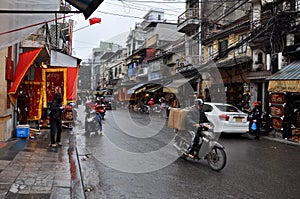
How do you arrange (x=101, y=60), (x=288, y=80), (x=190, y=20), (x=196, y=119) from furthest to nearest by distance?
1. (x=101, y=60)
2. (x=190, y=20)
3. (x=288, y=80)
4. (x=196, y=119)

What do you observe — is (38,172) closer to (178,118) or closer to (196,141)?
(196,141)

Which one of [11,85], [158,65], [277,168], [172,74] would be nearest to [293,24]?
[277,168]

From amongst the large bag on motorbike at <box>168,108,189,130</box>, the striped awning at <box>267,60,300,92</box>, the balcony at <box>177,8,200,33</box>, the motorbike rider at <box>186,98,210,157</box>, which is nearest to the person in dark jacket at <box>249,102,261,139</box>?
the striped awning at <box>267,60,300,92</box>

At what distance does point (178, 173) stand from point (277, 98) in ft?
29.6

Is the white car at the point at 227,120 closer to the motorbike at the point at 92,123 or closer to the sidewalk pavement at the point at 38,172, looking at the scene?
the motorbike at the point at 92,123

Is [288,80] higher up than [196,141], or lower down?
higher up

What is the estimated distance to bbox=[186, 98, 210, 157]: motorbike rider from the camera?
7754 mm

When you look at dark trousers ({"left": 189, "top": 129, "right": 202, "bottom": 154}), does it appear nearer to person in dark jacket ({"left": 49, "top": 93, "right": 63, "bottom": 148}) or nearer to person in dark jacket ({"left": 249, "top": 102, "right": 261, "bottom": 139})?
person in dark jacket ({"left": 49, "top": 93, "right": 63, "bottom": 148})

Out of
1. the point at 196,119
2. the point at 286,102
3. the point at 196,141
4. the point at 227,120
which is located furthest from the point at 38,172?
the point at 286,102

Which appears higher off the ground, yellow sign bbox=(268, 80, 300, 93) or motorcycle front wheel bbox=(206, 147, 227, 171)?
yellow sign bbox=(268, 80, 300, 93)

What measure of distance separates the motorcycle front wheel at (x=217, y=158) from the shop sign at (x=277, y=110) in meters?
7.75

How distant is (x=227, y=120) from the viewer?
12.6 metres

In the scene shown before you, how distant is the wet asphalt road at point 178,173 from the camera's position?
18.0 feet

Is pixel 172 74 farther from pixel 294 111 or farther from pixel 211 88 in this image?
pixel 294 111
